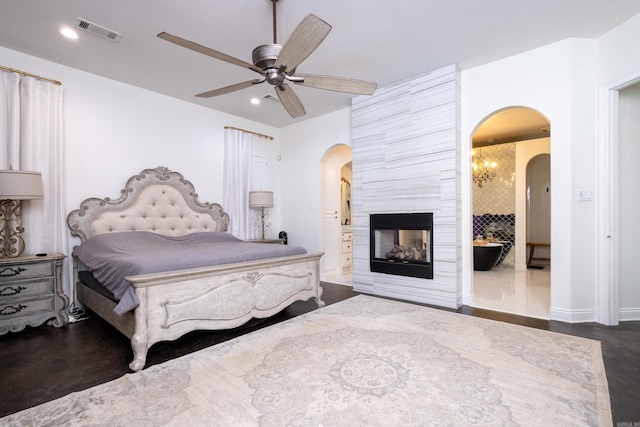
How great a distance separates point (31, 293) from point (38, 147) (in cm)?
150

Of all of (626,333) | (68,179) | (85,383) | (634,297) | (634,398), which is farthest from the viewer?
(68,179)

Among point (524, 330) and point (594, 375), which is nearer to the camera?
point (594, 375)

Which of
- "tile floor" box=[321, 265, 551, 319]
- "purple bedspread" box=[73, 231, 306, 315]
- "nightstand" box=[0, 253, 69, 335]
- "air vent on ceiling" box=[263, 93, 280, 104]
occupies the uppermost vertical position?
"air vent on ceiling" box=[263, 93, 280, 104]

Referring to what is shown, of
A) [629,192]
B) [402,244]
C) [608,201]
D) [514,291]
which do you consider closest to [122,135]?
[402,244]

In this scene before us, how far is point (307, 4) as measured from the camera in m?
2.46

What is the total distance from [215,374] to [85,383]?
31.1 inches

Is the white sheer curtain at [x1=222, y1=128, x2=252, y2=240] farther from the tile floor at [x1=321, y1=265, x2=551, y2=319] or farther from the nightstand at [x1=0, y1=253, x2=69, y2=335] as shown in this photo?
Answer: the nightstand at [x1=0, y1=253, x2=69, y2=335]

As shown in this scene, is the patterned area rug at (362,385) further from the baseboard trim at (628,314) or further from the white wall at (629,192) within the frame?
the white wall at (629,192)

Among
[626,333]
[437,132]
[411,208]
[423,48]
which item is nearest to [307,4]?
[423,48]

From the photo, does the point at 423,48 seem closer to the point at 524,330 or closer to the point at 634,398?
the point at 524,330

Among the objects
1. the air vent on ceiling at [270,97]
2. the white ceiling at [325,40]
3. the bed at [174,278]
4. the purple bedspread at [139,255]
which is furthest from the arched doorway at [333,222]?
the purple bedspread at [139,255]

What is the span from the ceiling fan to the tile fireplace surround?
1652 millimetres

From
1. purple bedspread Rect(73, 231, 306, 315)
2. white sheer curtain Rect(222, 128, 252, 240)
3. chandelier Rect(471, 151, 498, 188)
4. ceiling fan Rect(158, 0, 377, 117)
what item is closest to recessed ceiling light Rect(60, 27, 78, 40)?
ceiling fan Rect(158, 0, 377, 117)

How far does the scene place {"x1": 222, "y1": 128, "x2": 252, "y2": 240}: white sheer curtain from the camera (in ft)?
16.5
